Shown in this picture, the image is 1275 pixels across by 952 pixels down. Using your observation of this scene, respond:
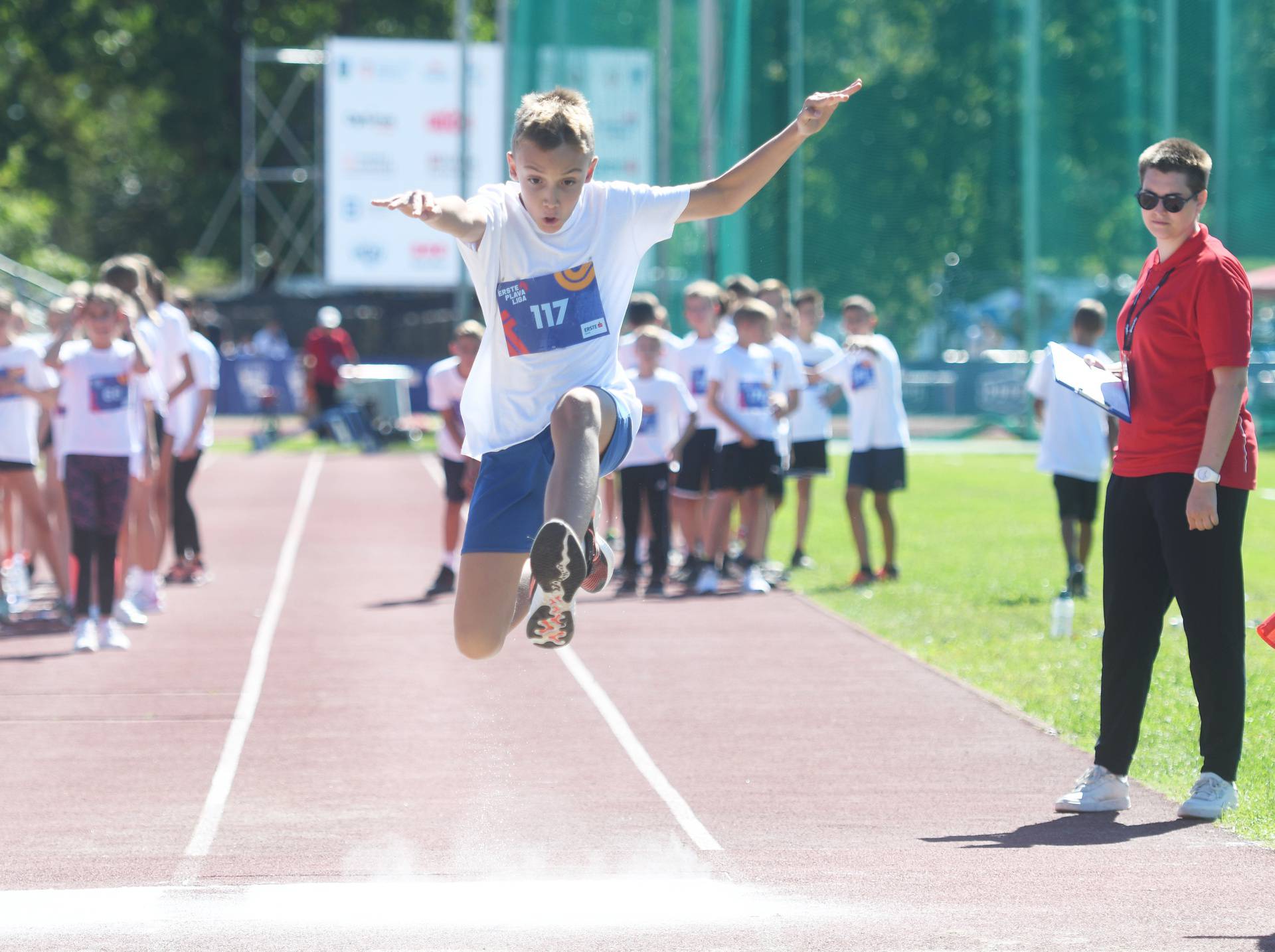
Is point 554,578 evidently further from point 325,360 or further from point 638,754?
point 325,360

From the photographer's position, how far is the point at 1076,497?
11867 millimetres

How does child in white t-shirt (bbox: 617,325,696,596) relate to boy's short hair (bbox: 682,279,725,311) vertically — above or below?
below

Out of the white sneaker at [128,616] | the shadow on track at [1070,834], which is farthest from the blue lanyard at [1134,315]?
the white sneaker at [128,616]

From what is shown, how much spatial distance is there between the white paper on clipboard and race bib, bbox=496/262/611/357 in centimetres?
176

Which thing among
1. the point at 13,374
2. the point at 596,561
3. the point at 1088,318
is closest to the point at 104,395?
the point at 13,374

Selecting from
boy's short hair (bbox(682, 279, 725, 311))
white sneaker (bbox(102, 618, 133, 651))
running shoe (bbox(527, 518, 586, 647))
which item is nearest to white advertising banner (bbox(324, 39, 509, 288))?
boy's short hair (bbox(682, 279, 725, 311))

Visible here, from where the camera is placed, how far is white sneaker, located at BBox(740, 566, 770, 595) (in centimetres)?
1293

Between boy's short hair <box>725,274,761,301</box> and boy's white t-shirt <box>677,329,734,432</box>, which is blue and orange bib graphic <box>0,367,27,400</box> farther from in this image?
boy's short hair <box>725,274,761,301</box>

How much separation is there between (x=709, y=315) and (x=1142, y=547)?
22.7ft

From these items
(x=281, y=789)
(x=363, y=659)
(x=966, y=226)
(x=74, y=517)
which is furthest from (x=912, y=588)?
(x=966, y=226)

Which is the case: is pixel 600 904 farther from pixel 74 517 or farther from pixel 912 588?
pixel 912 588

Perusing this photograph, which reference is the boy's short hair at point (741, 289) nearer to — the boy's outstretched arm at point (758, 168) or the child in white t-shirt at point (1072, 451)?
the child in white t-shirt at point (1072, 451)

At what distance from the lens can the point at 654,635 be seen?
11070 millimetres

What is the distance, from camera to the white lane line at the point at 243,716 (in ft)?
19.8
